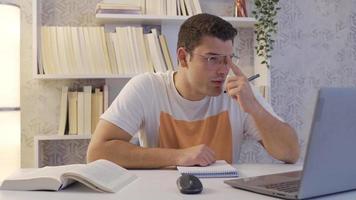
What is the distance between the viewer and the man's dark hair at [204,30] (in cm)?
164

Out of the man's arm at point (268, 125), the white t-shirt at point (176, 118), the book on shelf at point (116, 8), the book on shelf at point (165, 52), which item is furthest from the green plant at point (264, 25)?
the man's arm at point (268, 125)

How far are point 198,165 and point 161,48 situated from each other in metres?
1.14

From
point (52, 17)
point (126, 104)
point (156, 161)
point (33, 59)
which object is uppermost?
point (52, 17)

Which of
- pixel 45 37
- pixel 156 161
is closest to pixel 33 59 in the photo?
pixel 45 37

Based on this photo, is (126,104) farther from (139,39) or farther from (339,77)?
(339,77)

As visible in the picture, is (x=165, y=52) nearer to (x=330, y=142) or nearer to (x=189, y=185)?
(x=189, y=185)

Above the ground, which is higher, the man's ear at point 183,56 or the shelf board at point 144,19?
the shelf board at point 144,19

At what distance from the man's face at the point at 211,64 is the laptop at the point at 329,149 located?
2.45 feet

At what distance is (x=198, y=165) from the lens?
4.28ft

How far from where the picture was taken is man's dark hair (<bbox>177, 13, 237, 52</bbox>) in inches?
64.5

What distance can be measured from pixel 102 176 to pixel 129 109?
0.60m

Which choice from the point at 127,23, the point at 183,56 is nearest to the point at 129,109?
the point at 183,56

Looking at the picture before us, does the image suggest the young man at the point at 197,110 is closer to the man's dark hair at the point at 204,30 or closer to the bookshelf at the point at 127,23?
the man's dark hair at the point at 204,30

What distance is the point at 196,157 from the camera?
4.29 ft
